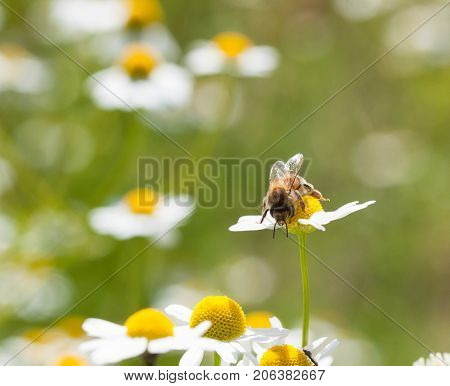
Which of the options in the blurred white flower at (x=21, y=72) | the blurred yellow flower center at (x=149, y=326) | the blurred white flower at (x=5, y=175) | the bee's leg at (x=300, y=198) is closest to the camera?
the blurred yellow flower center at (x=149, y=326)

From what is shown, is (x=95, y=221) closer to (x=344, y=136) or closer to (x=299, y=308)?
(x=299, y=308)

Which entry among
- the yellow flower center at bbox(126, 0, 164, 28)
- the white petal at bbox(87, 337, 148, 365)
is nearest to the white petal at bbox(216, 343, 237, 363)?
the white petal at bbox(87, 337, 148, 365)

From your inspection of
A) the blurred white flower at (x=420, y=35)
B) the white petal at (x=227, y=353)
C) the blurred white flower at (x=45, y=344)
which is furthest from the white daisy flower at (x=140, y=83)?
the white petal at (x=227, y=353)

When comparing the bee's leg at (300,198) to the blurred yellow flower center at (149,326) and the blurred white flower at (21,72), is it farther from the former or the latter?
the blurred white flower at (21,72)

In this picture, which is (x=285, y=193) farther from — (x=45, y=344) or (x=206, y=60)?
(x=206, y=60)

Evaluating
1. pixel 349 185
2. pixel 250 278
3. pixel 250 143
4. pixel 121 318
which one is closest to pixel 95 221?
pixel 121 318

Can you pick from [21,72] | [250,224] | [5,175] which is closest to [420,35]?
[21,72]
